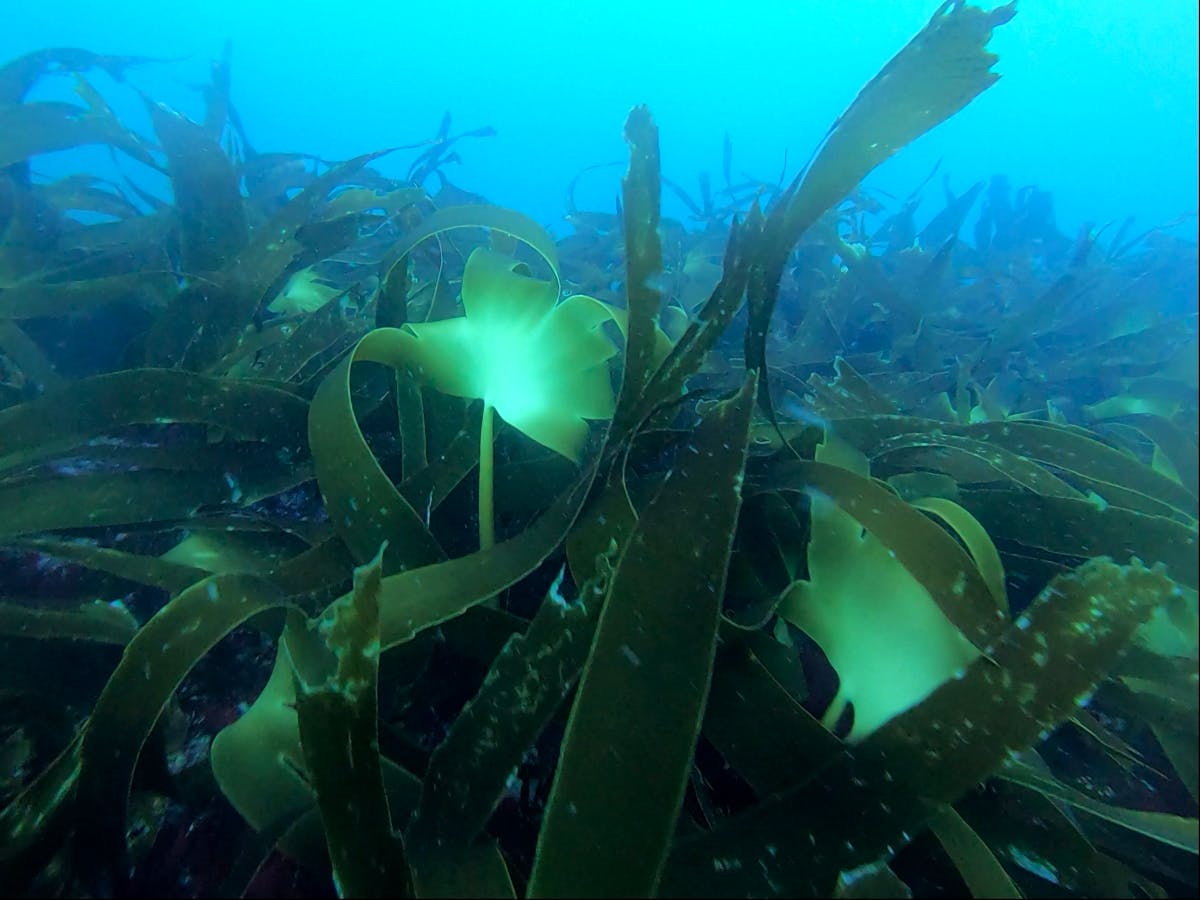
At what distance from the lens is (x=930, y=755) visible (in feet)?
1.74

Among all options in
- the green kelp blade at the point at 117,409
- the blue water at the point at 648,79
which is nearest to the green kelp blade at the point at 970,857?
the green kelp blade at the point at 117,409

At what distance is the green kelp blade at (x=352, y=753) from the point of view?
451 mm

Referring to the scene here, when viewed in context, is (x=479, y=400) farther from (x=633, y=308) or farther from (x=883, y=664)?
(x=883, y=664)

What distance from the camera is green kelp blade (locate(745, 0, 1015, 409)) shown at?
79cm

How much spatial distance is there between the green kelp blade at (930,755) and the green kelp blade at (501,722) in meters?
0.16

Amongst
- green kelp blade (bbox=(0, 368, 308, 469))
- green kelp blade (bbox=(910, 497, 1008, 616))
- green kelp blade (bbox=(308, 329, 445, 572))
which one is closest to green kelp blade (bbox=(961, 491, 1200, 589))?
green kelp blade (bbox=(910, 497, 1008, 616))

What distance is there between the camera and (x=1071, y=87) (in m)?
30.5

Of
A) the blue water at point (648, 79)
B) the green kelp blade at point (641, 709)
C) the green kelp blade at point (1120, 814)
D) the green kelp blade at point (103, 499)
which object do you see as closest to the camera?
the green kelp blade at point (641, 709)

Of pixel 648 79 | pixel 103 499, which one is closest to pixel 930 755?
pixel 103 499

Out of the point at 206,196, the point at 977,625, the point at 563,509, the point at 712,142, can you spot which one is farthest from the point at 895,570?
the point at 712,142

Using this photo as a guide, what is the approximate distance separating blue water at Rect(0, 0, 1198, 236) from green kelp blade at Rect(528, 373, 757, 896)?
71.1 feet

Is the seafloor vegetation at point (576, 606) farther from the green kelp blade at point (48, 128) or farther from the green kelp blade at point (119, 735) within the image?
the green kelp blade at point (48, 128)

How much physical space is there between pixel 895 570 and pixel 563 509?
363 millimetres

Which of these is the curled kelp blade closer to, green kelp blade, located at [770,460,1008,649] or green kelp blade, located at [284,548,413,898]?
green kelp blade, located at [284,548,413,898]
